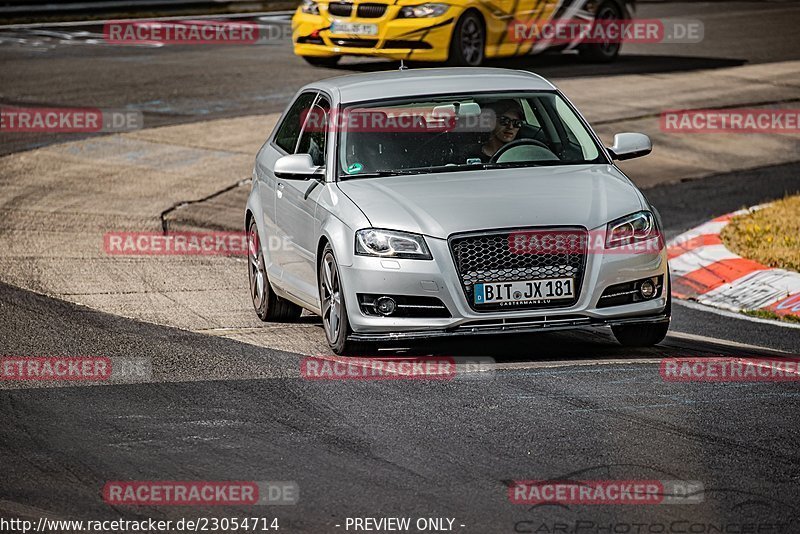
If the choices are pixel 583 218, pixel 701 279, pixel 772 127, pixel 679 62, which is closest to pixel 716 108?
pixel 772 127

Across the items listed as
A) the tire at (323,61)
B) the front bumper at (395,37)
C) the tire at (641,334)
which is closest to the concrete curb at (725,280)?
the tire at (641,334)

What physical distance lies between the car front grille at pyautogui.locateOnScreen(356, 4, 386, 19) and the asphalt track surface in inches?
405

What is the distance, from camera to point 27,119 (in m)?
18.6

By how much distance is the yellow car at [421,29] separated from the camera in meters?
19.8

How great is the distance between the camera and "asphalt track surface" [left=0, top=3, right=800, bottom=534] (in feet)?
19.4

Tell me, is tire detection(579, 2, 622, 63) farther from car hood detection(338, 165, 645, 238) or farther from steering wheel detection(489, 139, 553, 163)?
car hood detection(338, 165, 645, 238)

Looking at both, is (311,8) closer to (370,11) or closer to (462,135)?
(370,11)

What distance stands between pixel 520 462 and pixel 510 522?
2.58ft

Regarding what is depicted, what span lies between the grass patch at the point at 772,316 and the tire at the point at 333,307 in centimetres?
316

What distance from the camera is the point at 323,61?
22234 millimetres

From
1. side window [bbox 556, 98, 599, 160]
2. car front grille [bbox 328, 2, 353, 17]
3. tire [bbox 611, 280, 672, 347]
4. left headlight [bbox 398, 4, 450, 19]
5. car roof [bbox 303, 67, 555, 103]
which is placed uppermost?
car roof [bbox 303, 67, 555, 103]

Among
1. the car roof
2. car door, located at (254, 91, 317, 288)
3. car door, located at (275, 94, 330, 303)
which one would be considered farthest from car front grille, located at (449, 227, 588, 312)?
car door, located at (254, 91, 317, 288)

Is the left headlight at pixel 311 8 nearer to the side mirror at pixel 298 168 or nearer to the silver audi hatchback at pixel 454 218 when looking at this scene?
the silver audi hatchback at pixel 454 218

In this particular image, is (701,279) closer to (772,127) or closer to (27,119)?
(772,127)
